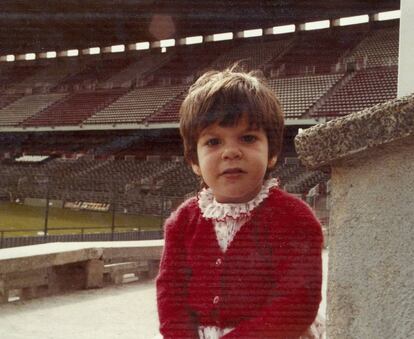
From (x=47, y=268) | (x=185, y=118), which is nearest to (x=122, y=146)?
(x=47, y=268)

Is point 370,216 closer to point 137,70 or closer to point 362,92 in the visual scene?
point 362,92

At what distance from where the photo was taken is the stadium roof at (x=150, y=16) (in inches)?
814

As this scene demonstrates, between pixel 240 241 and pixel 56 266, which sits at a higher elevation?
pixel 240 241

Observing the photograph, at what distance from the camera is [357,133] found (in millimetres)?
1312

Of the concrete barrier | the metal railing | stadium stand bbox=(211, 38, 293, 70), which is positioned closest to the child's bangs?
the concrete barrier

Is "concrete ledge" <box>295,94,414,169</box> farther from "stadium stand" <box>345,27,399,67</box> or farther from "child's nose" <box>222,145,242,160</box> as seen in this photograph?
"stadium stand" <box>345,27,399,67</box>

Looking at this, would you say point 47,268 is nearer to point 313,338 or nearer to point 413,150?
point 313,338

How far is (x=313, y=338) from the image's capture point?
165 cm

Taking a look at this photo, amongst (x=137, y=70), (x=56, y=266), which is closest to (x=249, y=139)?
(x=56, y=266)

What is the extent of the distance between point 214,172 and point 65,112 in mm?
23677

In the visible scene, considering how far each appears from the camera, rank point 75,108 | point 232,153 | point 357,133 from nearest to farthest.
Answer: point 357,133 < point 232,153 < point 75,108

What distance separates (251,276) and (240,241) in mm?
106

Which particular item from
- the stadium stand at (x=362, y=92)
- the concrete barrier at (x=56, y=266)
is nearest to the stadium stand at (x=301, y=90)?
the stadium stand at (x=362, y=92)

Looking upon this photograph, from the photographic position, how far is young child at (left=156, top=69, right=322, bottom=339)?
1567 mm
